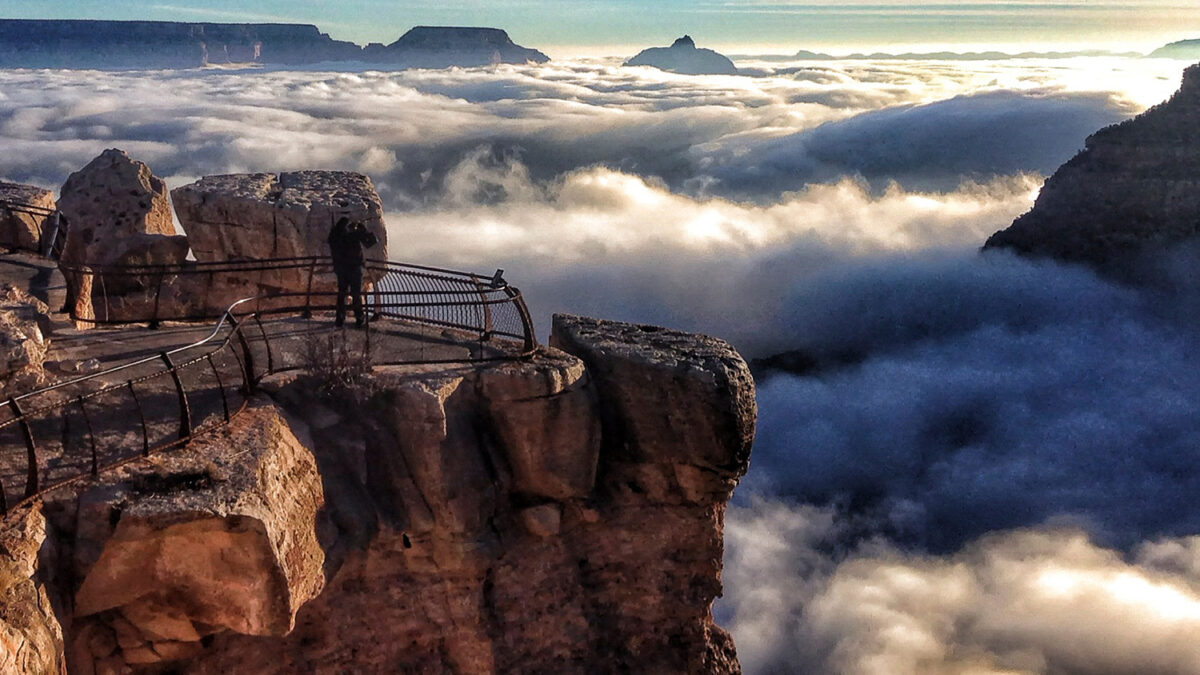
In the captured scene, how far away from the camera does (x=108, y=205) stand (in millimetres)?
18953

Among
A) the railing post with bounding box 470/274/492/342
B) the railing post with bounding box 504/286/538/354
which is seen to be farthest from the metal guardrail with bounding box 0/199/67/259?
the railing post with bounding box 504/286/538/354

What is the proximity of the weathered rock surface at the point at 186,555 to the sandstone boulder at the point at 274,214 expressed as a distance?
22.3 feet

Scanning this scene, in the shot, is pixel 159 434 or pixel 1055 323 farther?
pixel 1055 323

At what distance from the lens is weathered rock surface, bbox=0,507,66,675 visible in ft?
25.1

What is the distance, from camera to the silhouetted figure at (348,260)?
43.9 feet

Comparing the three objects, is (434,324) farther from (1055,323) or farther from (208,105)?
(208,105)

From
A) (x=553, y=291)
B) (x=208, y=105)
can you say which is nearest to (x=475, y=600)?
(x=553, y=291)

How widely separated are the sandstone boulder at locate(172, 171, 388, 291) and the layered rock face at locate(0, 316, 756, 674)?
499 centimetres

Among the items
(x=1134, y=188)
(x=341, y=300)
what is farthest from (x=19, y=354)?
(x=1134, y=188)

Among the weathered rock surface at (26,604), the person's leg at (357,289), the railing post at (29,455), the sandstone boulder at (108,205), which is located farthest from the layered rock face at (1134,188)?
the weathered rock surface at (26,604)

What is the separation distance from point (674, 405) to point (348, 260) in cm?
493

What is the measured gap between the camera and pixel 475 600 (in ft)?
37.0

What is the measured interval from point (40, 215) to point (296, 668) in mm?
11042

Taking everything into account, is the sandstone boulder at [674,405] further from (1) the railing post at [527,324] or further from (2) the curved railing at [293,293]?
(2) the curved railing at [293,293]
